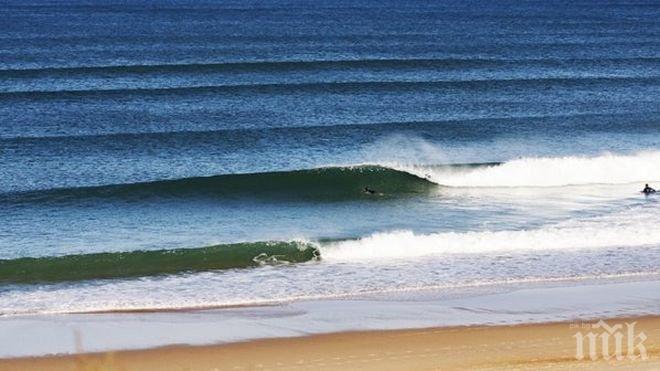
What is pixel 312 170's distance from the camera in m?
29.6

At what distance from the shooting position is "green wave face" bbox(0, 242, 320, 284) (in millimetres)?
20938

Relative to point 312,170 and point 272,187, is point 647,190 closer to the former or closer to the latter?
point 312,170

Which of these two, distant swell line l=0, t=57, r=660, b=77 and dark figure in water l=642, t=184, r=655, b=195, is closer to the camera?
dark figure in water l=642, t=184, r=655, b=195

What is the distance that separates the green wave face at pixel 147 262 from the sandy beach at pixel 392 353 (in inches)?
200

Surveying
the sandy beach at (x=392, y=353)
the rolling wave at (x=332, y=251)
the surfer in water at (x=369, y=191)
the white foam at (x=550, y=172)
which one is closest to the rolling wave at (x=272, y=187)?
the surfer in water at (x=369, y=191)

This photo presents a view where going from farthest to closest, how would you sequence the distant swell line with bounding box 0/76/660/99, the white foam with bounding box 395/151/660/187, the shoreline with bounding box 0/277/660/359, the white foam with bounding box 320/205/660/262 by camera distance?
the distant swell line with bounding box 0/76/660/99
the white foam with bounding box 395/151/660/187
the white foam with bounding box 320/205/660/262
the shoreline with bounding box 0/277/660/359

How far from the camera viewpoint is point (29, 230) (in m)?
24.0

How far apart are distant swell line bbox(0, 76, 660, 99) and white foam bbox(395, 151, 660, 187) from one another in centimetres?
1331

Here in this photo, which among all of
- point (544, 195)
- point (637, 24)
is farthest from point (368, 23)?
point (544, 195)

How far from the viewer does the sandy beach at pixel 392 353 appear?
15344 millimetres

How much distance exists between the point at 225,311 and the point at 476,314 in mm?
4307

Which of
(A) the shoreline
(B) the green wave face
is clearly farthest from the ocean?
(A) the shoreline

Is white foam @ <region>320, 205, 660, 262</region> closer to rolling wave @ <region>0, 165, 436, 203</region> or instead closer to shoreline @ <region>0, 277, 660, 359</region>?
shoreline @ <region>0, 277, 660, 359</region>

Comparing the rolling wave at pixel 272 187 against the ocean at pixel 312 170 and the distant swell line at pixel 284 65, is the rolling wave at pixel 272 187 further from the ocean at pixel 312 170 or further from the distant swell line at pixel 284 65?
the distant swell line at pixel 284 65
